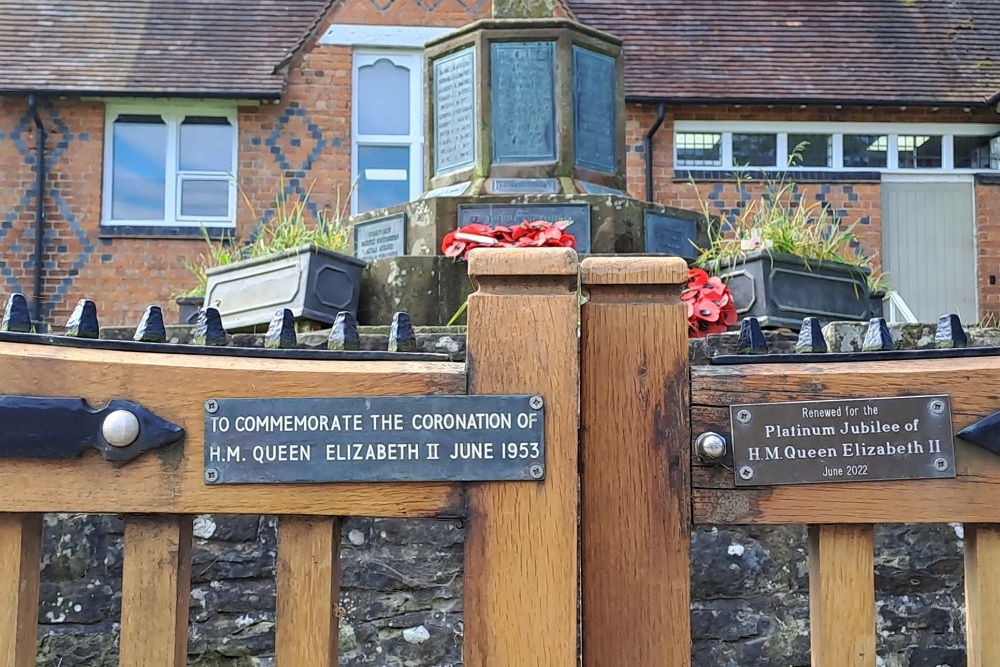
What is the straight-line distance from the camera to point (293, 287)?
4.34 metres

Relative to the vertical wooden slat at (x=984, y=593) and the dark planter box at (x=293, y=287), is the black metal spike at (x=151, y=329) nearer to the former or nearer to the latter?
the vertical wooden slat at (x=984, y=593)

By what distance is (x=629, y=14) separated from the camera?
12.9 meters

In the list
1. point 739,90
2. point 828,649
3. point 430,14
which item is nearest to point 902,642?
point 828,649

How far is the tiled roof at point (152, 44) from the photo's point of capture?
11336 millimetres

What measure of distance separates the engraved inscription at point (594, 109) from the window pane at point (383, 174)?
6.18m

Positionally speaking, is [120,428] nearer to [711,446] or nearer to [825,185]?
[711,446]

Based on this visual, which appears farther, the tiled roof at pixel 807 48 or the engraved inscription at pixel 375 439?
the tiled roof at pixel 807 48

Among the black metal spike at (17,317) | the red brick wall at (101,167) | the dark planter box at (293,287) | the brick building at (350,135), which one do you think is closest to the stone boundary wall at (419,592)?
the dark planter box at (293,287)

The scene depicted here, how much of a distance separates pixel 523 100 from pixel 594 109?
442 mm

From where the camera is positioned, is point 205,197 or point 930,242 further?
point 930,242

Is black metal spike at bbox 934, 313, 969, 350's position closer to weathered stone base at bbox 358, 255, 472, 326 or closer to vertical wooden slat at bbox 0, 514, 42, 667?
vertical wooden slat at bbox 0, 514, 42, 667

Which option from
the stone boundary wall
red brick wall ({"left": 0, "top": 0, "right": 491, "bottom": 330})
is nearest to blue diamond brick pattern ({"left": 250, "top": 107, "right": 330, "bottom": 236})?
red brick wall ({"left": 0, "top": 0, "right": 491, "bottom": 330})

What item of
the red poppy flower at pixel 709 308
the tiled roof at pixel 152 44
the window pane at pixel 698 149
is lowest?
the red poppy flower at pixel 709 308

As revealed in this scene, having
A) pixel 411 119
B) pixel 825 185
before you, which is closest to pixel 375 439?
pixel 411 119
